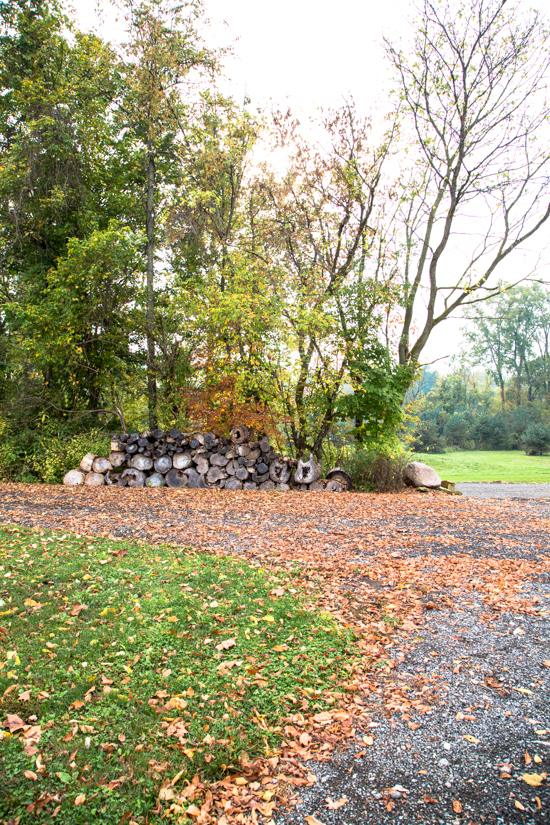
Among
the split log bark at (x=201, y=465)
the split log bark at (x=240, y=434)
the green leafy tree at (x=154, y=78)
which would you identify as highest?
the green leafy tree at (x=154, y=78)

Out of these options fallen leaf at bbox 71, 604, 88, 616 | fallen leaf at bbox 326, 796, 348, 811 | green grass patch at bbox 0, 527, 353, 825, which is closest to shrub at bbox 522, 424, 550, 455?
green grass patch at bbox 0, 527, 353, 825

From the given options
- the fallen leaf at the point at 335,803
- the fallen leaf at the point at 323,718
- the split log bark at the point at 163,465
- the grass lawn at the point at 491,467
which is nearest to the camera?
the fallen leaf at the point at 335,803

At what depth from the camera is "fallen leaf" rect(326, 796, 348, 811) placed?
2.23 m

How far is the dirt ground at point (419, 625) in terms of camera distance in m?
2.32

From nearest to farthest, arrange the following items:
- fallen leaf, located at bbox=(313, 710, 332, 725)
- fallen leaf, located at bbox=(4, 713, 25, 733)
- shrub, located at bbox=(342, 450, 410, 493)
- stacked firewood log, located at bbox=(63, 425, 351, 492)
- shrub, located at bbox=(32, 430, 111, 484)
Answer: fallen leaf, located at bbox=(4, 713, 25, 733), fallen leaf, located at bbox=(313, 710, 332, 725), shrub, located at bbox=(342, 450, 410, 493), stacked firewood log, located at bbox=(63, 425, 351, 492), shrub, located at bbox=(32, 430, 111, 484)

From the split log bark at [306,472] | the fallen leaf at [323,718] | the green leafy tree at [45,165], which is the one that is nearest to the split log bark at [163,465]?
the split log bark at [306,472]

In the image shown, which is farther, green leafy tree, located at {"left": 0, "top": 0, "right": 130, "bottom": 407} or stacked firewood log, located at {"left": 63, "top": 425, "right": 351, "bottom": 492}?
green leafy tree, located at {"left": 0, "top": 0, "right": 130, "bottom": 407}

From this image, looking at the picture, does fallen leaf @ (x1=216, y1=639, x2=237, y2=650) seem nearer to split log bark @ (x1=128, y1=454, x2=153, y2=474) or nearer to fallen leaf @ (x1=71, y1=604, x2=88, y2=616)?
fallen leaf @ (x1=71, y1=604, x2=88, y2=616)

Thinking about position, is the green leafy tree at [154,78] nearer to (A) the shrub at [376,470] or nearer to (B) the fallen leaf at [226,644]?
(A) the shrub at [376,470]

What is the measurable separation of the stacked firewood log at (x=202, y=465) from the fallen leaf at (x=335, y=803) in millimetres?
9098

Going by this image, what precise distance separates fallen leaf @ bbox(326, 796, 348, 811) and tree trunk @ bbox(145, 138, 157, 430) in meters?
11.1

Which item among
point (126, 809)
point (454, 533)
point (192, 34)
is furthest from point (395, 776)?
point (192, 34)

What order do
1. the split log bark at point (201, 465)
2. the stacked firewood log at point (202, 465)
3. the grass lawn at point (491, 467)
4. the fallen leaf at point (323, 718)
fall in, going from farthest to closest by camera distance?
the grass lawn at point (491, 467) < the split log bark at point (201, 465) < the stacked firewood log at point (202, 465) < the fallen leaf at point (323, 718)

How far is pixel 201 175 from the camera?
40.9 ft
